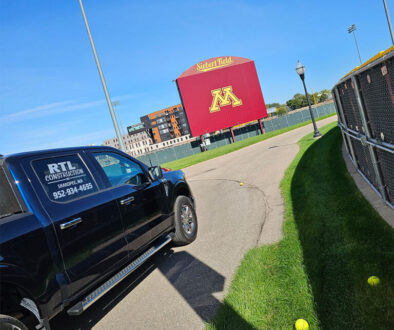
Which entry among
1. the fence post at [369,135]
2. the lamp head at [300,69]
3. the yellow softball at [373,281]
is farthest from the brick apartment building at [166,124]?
the yellow softball at [373,281]

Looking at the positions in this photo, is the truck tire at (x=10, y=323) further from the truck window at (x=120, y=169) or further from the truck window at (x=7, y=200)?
the truck window at (x=120, y=169)

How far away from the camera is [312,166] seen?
29.1 ft

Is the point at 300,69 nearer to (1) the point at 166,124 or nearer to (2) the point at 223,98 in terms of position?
(2) the point at 223,98

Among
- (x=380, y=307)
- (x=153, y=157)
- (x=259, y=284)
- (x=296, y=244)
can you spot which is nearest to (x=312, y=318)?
(x=380, y=307)

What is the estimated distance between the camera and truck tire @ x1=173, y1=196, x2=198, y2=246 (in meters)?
5.36

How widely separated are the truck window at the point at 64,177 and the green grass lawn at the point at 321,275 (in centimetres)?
197

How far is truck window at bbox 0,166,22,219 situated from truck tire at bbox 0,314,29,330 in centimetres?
88

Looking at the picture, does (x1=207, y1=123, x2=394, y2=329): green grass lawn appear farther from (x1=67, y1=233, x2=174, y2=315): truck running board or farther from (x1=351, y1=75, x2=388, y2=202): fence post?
(x1=67, y1=233, x2=174, y2=315): truck running board

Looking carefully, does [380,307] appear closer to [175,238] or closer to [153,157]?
[175,238]

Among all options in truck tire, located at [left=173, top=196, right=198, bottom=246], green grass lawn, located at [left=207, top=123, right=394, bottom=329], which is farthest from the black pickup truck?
green grass lawn, located at [left=207, top=123, right=394, bottom=329]

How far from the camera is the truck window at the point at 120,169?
Answer: 425cm

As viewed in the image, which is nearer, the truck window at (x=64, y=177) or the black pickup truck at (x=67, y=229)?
the black pickup truck at (x=67, y=229)

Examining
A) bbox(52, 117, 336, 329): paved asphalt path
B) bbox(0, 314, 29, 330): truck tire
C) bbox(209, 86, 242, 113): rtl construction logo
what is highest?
bbox(209, 86, 242, 113): rtl construction logo

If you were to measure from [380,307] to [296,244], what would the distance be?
1.69 metres
